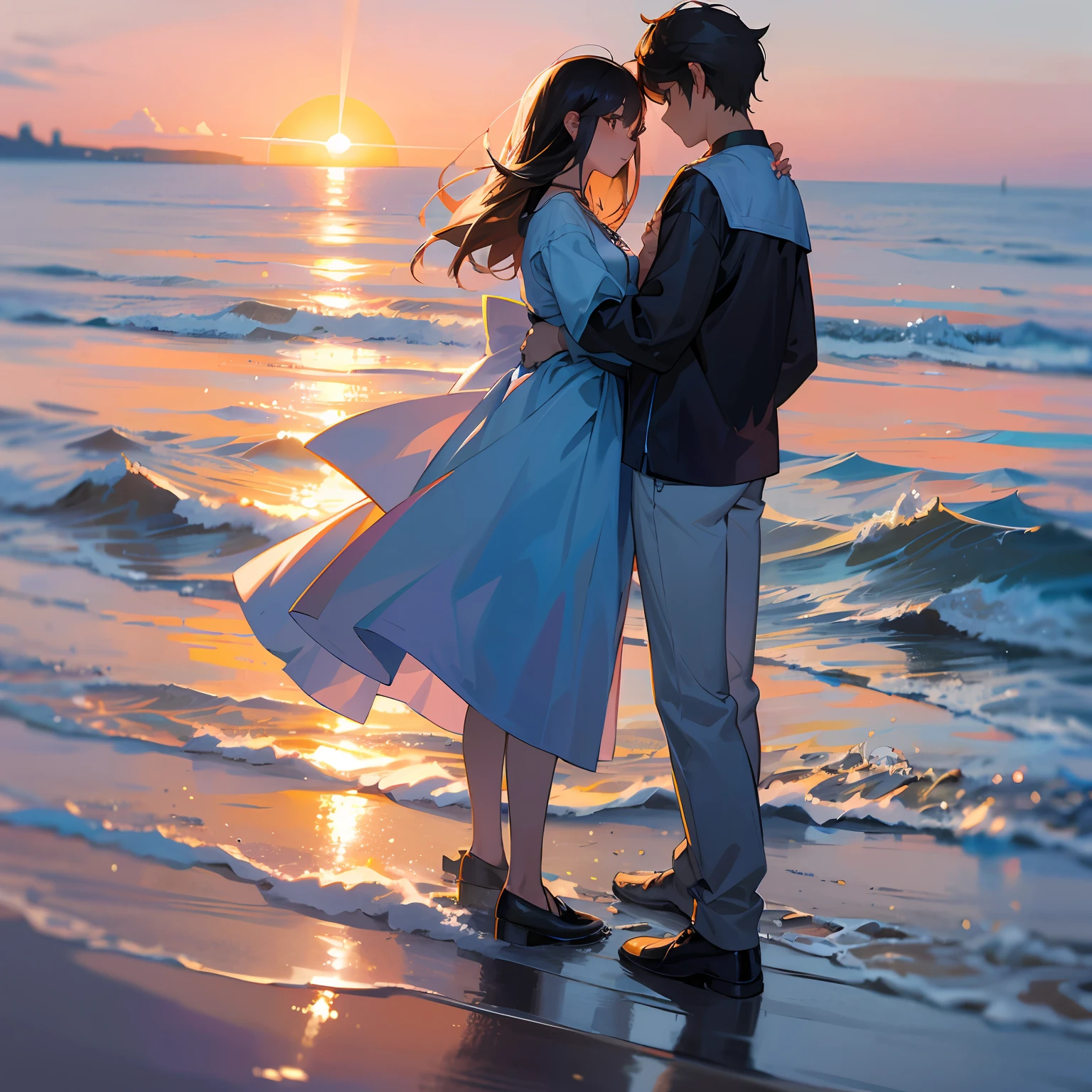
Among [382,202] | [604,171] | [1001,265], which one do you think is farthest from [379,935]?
[1001,265]

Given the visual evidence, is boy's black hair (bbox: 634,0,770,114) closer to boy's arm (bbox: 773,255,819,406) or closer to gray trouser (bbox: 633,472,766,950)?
boy's arm (bbox: 773,255,819,406)

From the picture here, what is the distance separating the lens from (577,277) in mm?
1239

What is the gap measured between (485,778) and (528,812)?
0.14 m

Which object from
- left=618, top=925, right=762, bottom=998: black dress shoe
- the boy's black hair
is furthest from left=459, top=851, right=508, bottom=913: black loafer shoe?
the boy's black hair

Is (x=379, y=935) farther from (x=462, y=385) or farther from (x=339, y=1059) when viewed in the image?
(x=462, y=385)

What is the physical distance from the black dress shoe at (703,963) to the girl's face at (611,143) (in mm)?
1078

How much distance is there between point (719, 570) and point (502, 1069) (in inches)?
26.5

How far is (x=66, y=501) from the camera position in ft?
12.5

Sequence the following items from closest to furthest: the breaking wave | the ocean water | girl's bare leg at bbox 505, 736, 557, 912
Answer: girl's bare leg at bbox 505, 736, 557, 912, the ocean water, the breaking wave

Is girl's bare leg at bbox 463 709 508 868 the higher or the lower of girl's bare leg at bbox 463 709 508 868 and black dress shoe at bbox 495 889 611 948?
the higher

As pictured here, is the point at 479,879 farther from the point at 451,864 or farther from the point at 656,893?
the point at 656,893

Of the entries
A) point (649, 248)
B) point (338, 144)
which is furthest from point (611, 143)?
point (338, 144)

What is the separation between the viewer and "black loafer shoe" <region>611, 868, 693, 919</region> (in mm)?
1544

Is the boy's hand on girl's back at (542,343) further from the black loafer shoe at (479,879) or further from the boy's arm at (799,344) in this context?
the black loafer shoe at (479,879)
